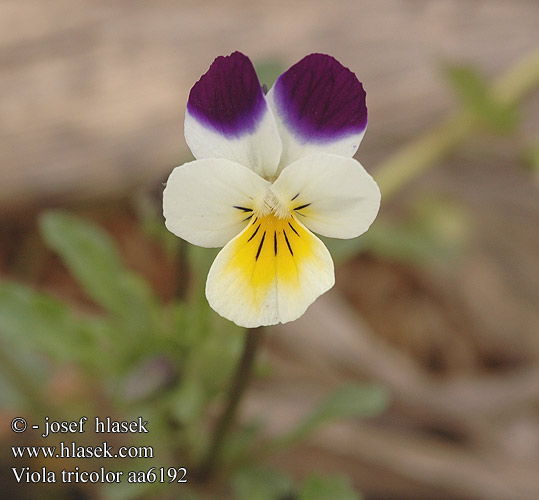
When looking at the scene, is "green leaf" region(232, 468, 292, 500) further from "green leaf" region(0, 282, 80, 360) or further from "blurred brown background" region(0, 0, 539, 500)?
"blurred brown background" region(0, 0, 539, 500)

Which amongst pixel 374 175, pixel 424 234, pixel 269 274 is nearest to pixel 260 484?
pixel 269 274

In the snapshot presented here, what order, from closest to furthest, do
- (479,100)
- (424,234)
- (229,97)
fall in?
1. (229,97)
2. (479,100)
3. (424,234)

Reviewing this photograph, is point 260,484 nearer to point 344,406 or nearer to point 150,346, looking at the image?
point 344,406

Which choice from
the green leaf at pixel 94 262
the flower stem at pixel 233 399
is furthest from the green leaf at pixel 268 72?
the flower stem at pixel 233 399

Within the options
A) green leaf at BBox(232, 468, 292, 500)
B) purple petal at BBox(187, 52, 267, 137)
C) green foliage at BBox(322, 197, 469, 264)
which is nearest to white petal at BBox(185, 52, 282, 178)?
purple petal at BBox(187, 52, 267, 137)

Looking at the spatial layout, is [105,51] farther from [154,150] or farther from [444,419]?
[444,419]
